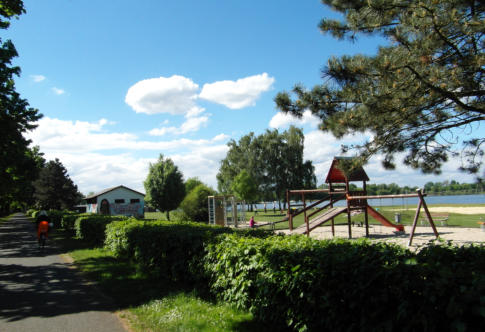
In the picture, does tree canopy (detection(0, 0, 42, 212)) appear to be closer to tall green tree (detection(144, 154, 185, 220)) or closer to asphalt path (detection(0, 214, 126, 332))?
asphalt path (detection(0, 214, 126, 332))

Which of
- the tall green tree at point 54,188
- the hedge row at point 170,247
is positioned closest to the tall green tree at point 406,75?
the hedge row at point 170,247

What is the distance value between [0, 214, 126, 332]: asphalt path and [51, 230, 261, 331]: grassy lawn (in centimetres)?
29

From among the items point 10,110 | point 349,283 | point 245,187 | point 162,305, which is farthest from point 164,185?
point 349,283

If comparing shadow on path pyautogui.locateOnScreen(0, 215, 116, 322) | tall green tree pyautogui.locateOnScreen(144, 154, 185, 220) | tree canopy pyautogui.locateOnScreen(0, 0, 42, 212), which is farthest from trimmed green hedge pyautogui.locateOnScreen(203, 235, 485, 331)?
tall green tree pyautogui.locateOnScreen(144, 154, 185, 220)

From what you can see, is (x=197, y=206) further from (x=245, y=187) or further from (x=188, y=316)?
(x=188, y=316)

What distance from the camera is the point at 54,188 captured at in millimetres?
50906

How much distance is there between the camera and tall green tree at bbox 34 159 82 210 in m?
50.7

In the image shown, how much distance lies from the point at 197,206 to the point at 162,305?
24.6 meters

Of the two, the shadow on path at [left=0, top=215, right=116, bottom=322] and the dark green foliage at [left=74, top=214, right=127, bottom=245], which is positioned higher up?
the dark green foliage at [left=74, top=214, right=127, bottom=245]

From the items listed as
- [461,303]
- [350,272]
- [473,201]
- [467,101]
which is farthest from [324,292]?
[473,201]

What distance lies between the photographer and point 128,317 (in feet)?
17.4

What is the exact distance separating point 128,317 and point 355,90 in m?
6.58

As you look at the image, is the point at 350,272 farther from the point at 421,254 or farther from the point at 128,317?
the point at 128,317

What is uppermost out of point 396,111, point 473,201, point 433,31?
point 433,31
